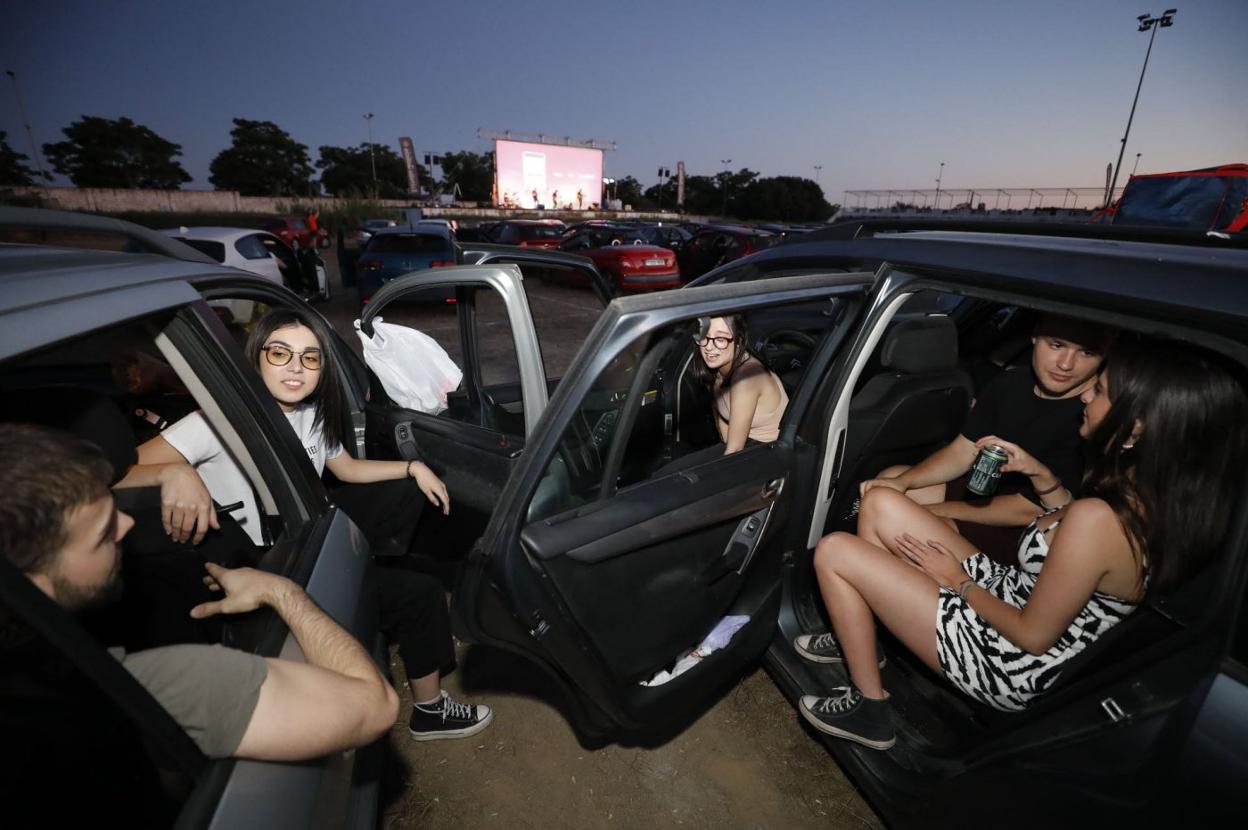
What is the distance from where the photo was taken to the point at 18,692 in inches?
28.1

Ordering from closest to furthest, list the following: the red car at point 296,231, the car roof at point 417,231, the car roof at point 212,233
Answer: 1. the car roof at point 212,233
2. the car roof at point 417,231
3. the red car at point 296,231

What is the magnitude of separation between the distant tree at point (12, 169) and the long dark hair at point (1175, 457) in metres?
69.2

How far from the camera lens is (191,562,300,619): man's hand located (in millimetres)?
1264

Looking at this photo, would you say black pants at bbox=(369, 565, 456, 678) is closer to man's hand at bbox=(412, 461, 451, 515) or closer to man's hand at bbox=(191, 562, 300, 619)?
man's hand at bbox=(412, 461, 451, 515)

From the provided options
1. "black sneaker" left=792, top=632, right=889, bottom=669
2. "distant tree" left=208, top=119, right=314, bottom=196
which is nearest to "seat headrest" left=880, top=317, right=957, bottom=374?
"black sneaker" left=792, top=632, right=889, bottom=669

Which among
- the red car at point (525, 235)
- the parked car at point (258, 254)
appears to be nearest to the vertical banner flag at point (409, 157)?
the red car at point (525, 235)

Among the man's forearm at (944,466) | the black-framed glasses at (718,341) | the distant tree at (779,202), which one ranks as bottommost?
the man's forearm at (944,466)

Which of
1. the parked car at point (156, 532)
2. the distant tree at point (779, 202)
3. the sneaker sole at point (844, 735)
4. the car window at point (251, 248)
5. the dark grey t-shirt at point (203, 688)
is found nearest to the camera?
the parked car at point (156, 532)

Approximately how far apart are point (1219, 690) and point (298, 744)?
70.5 inches

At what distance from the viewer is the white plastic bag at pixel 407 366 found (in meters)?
2.78

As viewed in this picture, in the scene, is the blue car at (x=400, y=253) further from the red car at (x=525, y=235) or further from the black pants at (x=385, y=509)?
the black pants at (x=385, y=509)

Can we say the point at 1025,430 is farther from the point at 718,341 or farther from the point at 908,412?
the point at 718,341

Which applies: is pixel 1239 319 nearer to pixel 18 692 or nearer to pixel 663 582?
pixel 663 582

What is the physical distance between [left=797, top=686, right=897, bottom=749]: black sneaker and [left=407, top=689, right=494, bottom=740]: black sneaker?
1362 mm
